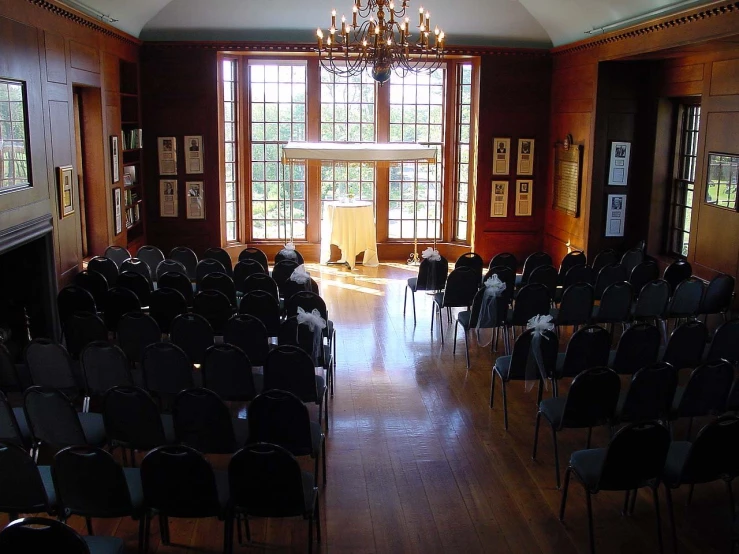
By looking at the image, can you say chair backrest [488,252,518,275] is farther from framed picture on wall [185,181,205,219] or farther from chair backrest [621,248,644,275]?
framed picture on wall [185,181,205,219]

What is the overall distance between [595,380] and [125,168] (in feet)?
31.9

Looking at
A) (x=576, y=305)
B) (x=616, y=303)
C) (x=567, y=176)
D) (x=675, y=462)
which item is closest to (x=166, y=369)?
(x=675, y=462)

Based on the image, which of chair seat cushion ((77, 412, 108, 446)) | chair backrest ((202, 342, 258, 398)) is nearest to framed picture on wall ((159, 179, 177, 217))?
chair backrest ((202, 342, 258, 398))

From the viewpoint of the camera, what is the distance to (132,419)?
497 cm

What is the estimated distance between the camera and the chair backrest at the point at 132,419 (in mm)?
4855

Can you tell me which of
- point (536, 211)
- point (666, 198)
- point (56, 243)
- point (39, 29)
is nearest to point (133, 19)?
point (39, 29)

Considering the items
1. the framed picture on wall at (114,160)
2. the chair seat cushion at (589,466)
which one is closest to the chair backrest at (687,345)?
the chair seat cushion at (589,466)

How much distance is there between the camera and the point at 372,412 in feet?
23.2

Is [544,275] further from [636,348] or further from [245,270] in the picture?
[245,270]

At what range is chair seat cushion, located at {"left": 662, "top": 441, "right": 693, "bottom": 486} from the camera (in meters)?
4.72

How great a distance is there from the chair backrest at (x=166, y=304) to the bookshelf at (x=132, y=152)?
4.81 metres

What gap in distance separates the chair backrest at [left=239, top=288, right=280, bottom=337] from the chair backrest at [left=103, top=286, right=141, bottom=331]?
114 centimetres

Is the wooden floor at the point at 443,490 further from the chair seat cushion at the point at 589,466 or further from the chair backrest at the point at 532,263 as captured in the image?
the chair backrest at the point at 532,263

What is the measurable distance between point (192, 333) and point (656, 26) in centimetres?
709
